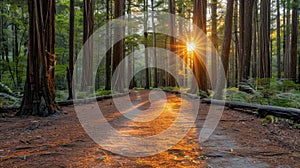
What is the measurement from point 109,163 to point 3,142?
1871mm

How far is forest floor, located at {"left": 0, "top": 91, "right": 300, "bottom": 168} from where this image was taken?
7.61 ft

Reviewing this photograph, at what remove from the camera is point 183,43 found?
2102cm

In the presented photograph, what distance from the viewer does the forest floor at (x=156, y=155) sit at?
2.32 m

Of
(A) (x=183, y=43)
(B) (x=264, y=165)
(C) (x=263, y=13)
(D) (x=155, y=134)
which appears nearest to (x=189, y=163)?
(B) (x=264, y=165)

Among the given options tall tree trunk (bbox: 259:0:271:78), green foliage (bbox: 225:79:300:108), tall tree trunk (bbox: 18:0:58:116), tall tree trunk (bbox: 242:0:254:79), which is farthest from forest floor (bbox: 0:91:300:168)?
tall tree trunk (bbox: 259:0:271:78)

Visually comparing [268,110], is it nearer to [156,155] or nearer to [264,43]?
[156,155]

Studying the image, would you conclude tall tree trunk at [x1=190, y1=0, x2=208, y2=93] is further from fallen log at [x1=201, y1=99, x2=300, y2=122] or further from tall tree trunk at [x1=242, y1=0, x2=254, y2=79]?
fallen log at [x1=201, y1=99, x2=300, y2=122]

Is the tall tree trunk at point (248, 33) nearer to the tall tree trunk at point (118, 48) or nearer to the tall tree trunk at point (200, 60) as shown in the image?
the tall tree trunk at point (200, 60)

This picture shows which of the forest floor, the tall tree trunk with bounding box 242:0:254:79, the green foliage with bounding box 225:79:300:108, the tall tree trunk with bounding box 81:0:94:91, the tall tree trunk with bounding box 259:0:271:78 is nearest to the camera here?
the forest floor

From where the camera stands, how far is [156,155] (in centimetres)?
259

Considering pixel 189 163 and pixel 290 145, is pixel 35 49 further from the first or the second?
pixel 290 145

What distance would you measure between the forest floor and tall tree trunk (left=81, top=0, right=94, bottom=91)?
952cm

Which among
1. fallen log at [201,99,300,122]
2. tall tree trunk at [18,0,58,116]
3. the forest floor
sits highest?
tall tree trunk at [18,0,58,116]

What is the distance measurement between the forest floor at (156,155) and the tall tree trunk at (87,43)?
31.2ft
